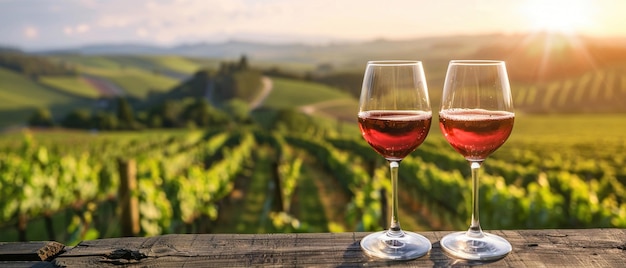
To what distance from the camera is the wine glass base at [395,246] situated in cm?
132

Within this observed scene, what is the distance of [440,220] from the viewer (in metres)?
10.7

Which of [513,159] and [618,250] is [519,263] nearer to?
[618,250]

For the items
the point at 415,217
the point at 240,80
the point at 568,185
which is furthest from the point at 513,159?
the point at 240,80

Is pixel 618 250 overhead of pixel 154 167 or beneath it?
overhead

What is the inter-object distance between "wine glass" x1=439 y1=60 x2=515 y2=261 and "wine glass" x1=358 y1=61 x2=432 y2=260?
0.06 m

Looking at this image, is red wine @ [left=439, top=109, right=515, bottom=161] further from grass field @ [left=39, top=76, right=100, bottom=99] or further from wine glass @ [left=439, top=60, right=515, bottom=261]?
grass field @ [left=39, top=76, right=100, bottom=99]

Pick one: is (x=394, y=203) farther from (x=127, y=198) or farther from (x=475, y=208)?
(x=127, y=198)

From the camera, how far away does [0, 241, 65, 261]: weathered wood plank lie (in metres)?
1.33

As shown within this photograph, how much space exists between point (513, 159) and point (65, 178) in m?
13.2

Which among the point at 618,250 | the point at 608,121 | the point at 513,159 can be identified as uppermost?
the point at 618,250

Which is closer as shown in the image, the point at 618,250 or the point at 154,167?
the point at 618,250

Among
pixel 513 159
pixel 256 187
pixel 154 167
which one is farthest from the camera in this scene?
pixel 513 159

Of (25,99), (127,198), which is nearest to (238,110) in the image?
Answer: (25,99)

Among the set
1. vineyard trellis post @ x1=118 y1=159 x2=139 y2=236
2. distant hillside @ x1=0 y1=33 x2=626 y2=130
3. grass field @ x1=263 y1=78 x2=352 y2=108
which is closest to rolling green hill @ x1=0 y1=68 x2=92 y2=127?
distant hillside @ x1=0 y1=33 x2=626 y2=130
